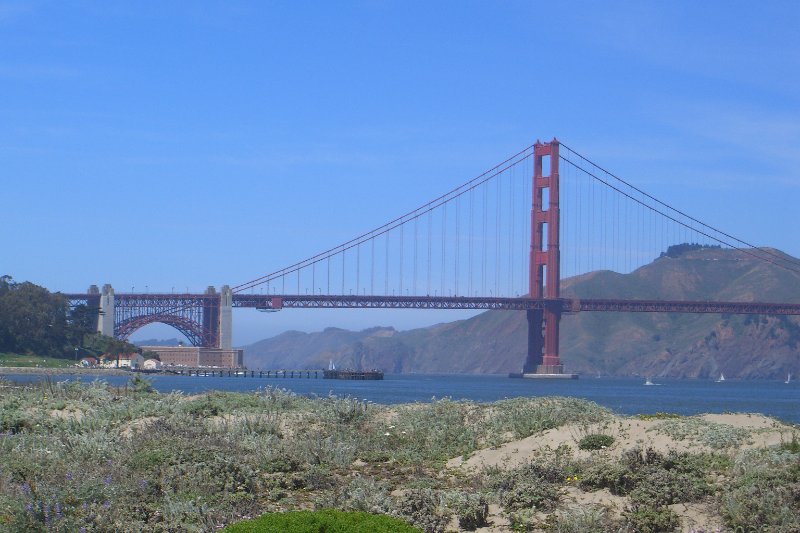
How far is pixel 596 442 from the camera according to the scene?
16734mm

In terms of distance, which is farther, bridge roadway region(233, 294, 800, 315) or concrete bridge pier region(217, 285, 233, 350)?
concrete bridge pier region(217, 285, 233, 350)

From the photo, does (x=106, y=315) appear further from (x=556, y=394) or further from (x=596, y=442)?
(x=596, y=442)

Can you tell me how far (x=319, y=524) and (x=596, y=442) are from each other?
22.6ft

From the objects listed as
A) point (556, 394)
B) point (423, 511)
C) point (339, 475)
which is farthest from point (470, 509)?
point (556, 394)

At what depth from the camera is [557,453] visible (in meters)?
16.5

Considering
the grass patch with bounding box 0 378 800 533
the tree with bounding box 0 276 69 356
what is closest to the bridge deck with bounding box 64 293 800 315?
the tree with bounding box 0 276 69 356

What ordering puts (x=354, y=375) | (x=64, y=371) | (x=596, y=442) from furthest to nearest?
(x=354, y=375) < (x=64, y=371) < (x=596, y=442)

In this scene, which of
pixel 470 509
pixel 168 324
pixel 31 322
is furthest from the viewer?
pixel 168 324

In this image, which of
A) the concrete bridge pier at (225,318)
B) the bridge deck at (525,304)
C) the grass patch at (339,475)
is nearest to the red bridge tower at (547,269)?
the bridge deck at (525,304)

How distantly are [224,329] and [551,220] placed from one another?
37.1 metres

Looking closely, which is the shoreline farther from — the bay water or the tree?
the tree

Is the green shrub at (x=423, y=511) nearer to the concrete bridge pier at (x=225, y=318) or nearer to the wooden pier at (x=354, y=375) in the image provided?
the concrete bridge pier at (x=225, y=318)

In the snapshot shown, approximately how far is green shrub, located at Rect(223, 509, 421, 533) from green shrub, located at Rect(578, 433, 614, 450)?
6.32m

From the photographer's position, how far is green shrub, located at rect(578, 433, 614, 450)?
54.8ft
